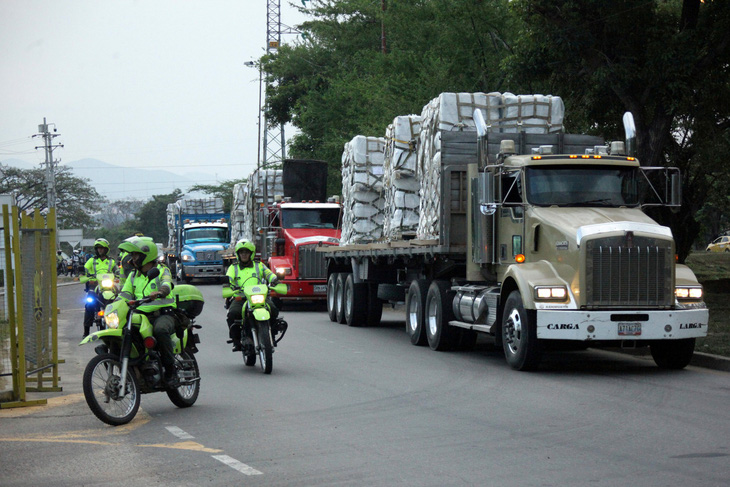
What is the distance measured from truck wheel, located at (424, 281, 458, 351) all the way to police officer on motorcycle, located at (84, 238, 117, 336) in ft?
20.1

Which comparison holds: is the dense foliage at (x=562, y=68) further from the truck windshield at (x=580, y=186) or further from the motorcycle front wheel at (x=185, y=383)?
the motorcycle front wheel at (x=185, y=383)

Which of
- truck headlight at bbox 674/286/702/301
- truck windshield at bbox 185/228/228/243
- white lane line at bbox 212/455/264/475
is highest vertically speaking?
truck windshield at bbox 185/228/228/243

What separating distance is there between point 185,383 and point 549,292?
482 cm

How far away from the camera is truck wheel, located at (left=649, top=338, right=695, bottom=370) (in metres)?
13.1

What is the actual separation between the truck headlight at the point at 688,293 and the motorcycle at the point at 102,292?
8.68 m

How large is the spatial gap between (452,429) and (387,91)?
82.9ft

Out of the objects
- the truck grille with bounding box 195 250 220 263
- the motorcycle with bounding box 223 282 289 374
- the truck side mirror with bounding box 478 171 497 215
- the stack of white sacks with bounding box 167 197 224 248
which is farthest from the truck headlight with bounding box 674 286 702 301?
the stack of white sacks with bounding box 167 197 224 248

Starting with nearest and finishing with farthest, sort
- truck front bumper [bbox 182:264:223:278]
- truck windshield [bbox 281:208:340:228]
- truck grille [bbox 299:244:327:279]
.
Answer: truck grille [bbox 299:244:327:279] < truck windshield [bbox 281:208:340:228] < truck front bumper [bbox 182:264:223:278]

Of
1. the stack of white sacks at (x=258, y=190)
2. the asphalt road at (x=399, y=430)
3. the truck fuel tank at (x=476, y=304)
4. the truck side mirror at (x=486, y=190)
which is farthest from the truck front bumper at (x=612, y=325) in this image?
the stack of white sacks at (x=258, y=190)

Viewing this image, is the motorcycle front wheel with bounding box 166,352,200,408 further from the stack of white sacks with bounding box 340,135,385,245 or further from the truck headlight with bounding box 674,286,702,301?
the stack of white sacks with bounding box 340,135,385,245

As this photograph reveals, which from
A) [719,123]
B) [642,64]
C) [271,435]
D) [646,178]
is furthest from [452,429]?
[719,123]

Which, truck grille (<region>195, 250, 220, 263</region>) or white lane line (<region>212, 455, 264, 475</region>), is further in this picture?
truck grille (<region>195, 250, 220, 263</region>)

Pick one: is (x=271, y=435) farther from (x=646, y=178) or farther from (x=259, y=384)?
(x=646, y=178)

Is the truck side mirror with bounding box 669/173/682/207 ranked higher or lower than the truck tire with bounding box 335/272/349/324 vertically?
higher
